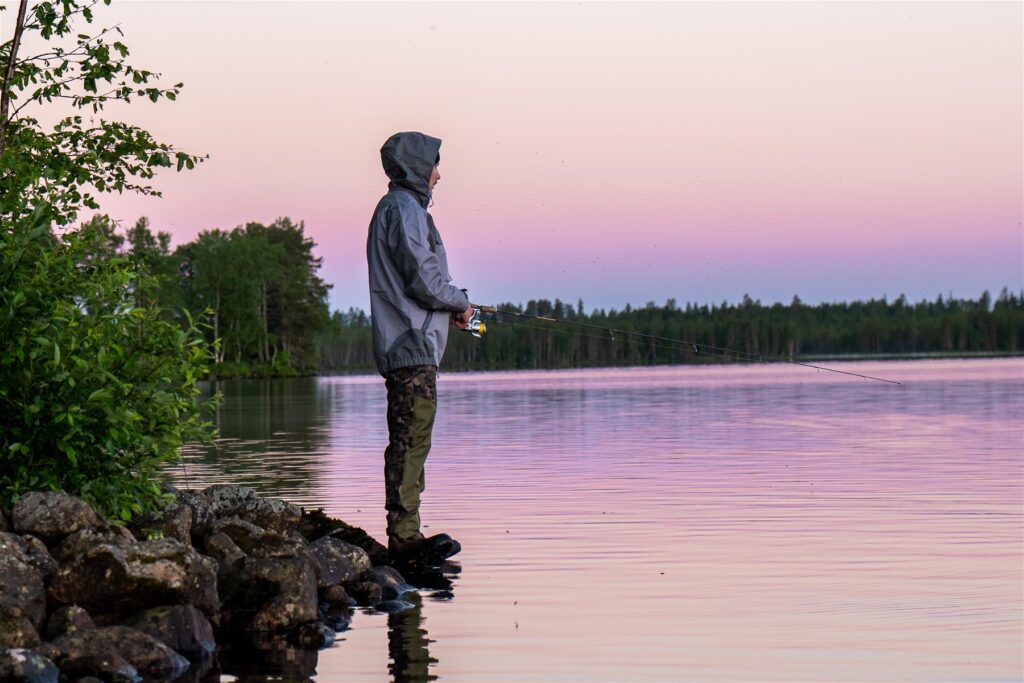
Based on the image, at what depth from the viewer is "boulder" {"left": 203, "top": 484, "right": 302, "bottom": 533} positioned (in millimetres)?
11000

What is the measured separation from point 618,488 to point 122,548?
784 cm

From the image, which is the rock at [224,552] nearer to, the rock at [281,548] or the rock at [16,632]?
the rock at [281,548]

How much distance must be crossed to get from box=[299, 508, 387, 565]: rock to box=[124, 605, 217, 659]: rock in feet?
8.03

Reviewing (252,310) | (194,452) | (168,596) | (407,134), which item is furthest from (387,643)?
(252,310)

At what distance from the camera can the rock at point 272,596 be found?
8.62m

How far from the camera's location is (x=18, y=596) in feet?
26.2

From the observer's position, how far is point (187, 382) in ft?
32.5

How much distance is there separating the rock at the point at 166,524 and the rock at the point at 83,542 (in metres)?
0.81

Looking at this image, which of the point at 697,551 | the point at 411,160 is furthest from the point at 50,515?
the point at 697,551

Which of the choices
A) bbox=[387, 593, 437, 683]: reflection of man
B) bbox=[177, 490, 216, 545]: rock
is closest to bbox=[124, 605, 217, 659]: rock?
bbox=[387, 593, 437, 683]: reflection of man

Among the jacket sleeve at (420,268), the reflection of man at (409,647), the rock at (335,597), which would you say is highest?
the jacket sleeve at (420,268)

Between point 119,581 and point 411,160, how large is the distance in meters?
4.09

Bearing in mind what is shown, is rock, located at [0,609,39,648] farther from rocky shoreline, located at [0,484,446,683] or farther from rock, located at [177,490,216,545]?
rock, located at [177,490,216,545]

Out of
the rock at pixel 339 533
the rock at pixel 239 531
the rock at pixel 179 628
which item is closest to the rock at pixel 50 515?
the rock at pixel 179 628
